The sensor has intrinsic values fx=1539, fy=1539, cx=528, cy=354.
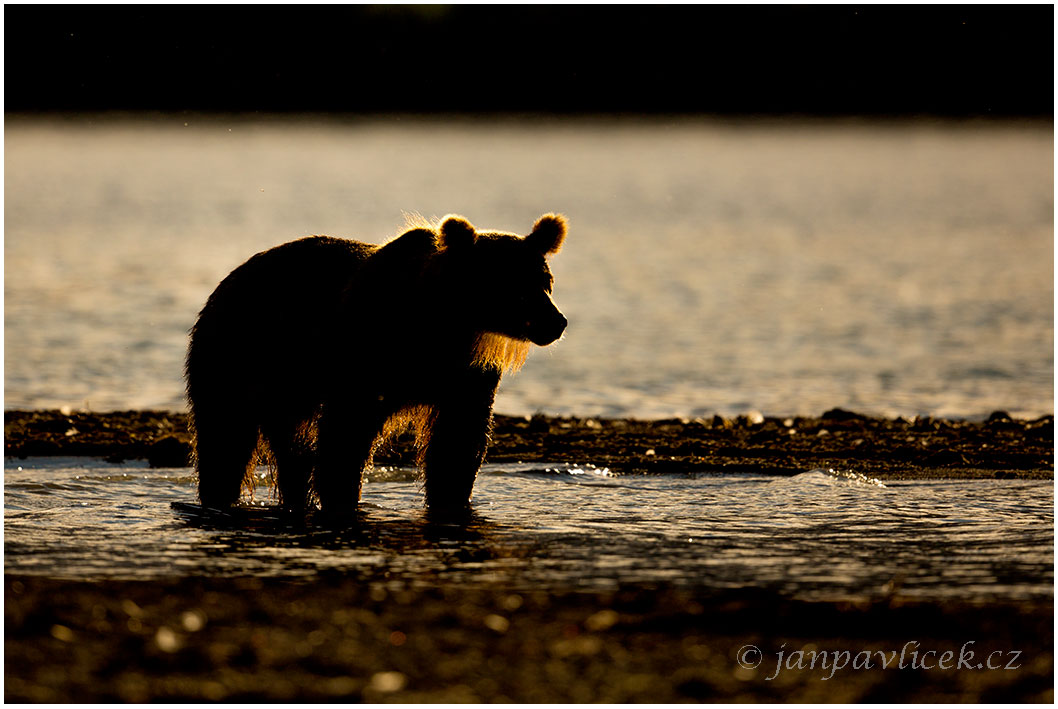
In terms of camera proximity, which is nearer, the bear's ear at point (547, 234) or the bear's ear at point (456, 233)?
the bear's ear at point (456, 233)

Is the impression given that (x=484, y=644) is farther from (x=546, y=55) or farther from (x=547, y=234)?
(x=546, y=55)

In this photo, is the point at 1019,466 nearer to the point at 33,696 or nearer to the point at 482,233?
the point at 482,233

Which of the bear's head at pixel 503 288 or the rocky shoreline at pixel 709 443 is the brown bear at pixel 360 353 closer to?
the bear's head at pixel 503 288

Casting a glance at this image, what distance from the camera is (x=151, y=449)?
11000mm

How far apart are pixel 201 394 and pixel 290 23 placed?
101 metres

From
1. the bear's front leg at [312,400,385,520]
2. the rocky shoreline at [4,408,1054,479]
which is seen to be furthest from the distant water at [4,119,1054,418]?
the rocky shoreline at [4,408,1054,479]

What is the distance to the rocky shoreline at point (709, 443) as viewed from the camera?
1065 centimetres

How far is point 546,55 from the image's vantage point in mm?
106312

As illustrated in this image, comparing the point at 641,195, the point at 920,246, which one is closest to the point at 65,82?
the point at 641,195

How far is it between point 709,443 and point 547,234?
11.3ft

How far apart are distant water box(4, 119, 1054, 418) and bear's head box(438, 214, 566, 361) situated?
52 cm

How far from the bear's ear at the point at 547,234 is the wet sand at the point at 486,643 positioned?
2.46 m

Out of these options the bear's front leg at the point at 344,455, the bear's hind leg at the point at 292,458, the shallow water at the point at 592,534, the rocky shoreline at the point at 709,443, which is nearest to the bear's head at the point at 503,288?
the bear's front leg at the point at 344,455

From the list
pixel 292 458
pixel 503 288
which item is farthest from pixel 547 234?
pixel 292 458
